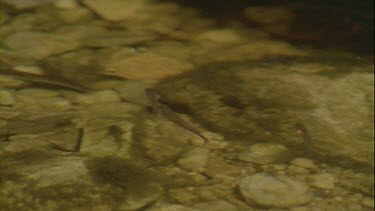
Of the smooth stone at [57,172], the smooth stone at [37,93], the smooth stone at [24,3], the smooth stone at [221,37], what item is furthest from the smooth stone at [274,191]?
the smooth stone at [24,3]

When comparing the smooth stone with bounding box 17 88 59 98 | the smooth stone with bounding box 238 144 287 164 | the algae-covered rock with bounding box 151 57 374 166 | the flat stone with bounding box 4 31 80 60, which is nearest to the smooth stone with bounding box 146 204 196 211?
the smooth stone with bounding box 238 144 287 164

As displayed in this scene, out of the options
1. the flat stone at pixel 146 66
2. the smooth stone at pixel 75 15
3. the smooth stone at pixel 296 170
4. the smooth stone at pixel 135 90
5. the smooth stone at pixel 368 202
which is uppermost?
the smooth stone at pixel 75 15

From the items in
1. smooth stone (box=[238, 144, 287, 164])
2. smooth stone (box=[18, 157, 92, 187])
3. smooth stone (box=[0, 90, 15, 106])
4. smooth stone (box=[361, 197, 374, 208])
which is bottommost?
smooth stone (box=[361, 197, 374, 208])

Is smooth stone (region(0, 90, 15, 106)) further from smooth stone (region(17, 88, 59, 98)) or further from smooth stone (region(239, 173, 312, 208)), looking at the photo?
smooth stone (region(239, 173, 312, 208))

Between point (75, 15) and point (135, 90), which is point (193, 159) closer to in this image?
point (135, 90)

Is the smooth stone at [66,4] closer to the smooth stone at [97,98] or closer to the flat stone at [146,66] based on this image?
the flat stone at [146,66]

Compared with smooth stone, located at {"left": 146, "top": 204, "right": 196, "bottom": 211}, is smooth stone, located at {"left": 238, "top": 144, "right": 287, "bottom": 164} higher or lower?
higher
